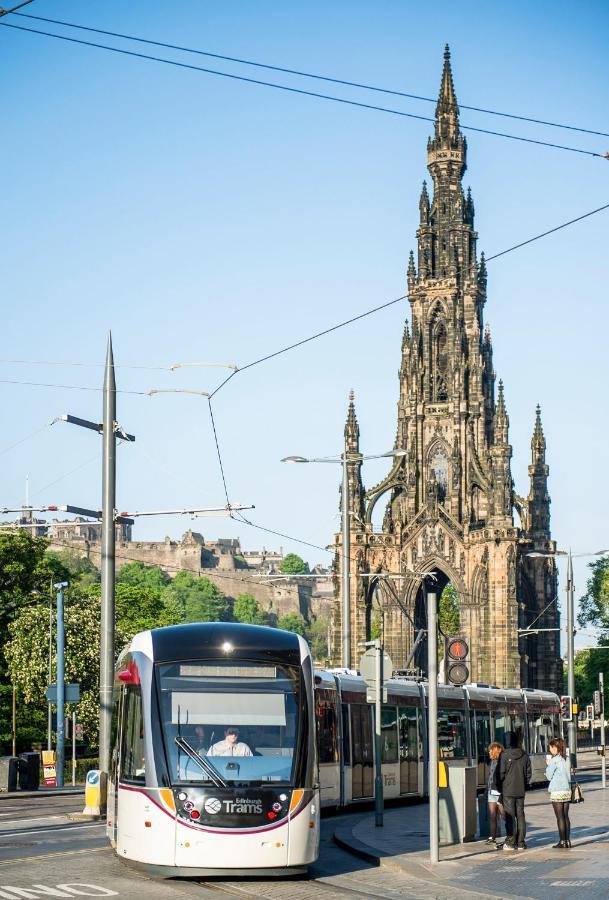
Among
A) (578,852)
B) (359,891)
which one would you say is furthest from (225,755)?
(578,852)

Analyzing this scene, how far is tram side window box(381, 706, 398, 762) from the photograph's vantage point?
31750 mm

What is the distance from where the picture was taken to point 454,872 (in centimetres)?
1895

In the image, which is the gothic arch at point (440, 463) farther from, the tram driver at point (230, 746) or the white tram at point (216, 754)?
the tram driver at point (230, 746)

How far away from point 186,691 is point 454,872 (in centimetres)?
386

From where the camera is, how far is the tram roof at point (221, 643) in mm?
18469

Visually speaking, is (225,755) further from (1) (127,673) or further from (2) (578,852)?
(2) (578,852)

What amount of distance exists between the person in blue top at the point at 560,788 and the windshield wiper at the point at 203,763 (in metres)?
5.69

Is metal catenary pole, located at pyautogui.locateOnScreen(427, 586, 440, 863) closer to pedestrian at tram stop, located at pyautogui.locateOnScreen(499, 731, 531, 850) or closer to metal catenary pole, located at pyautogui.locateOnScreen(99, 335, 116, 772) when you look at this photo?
pedestrian at tram stop, located at pyautogui.locateOnScreen(499, 731, 531, 850)

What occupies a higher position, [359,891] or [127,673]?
[127,673]

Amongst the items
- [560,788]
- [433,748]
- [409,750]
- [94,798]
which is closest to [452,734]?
[409,750]

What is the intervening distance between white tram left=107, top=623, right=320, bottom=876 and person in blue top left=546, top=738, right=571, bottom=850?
4.69 meters

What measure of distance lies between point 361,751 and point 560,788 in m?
8.41

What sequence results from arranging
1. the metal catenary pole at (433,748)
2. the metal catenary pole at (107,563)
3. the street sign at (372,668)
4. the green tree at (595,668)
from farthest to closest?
the green tree at (595,668)
the metal catenary pole at (107,563)
the street sign at (372,668)
the metal catenary pole at (433,748)

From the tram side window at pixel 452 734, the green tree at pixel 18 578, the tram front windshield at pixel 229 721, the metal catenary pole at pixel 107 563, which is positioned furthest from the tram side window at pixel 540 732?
the green tree at pixel 18 578
